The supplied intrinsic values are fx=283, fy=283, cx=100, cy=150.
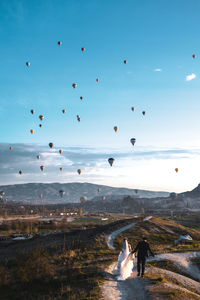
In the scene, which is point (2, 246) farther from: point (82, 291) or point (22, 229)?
point (82, 291)

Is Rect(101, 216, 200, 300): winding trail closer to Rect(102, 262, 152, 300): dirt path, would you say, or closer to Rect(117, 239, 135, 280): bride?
Rect(102, 262, 152, 300): dirt path

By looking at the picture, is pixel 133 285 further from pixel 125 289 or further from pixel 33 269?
pixel 33 269

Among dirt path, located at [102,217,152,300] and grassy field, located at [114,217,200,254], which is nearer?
dirt path, located at [102,217,152,300]

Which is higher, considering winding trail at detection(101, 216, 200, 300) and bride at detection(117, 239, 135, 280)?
bride at detection(117, 239, 135, 280)

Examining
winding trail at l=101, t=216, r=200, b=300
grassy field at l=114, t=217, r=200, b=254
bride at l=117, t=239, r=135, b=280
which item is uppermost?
Answer: bride at l=117, t=239, r=135, b=280

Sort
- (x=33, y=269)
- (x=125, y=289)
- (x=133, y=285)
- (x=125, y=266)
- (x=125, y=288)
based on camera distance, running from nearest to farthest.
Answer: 1. (x=125, y=289)
2. (x=125, y=288)
3. (x=133, y=285)
4. (x=125, y=266)
5. (x=33, y=269)

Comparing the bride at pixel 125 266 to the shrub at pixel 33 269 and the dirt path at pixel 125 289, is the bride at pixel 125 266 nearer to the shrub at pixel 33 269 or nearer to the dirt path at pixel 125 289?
the dirt path at pixel 125 289

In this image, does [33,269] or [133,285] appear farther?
[33,269]

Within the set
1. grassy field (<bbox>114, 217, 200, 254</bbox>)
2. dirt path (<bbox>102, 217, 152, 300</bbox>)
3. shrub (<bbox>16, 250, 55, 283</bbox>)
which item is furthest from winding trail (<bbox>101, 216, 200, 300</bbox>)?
grassy field (<bbox>114, 217, 200, 254</bbox>)

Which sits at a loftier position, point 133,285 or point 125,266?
point 125,266

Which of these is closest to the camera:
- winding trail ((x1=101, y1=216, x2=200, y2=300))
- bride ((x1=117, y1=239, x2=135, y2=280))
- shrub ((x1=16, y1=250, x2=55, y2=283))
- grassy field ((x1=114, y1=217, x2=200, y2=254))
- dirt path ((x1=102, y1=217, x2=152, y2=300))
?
dirt path ((x1=102, y1=217, x2=152, y2=300))

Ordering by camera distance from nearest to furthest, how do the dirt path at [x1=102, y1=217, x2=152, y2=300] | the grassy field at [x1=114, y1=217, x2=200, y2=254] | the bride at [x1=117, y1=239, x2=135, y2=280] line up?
the dirt path at [x1=102, y1=217, x2=152, y2=300] < the bride at [x1=117, y1=239, x2=135, y2=280] < the grassy field at [x1=114, y1=217, x2=200, y2=254]

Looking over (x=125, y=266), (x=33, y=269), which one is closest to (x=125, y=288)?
(x=125, y=266)
